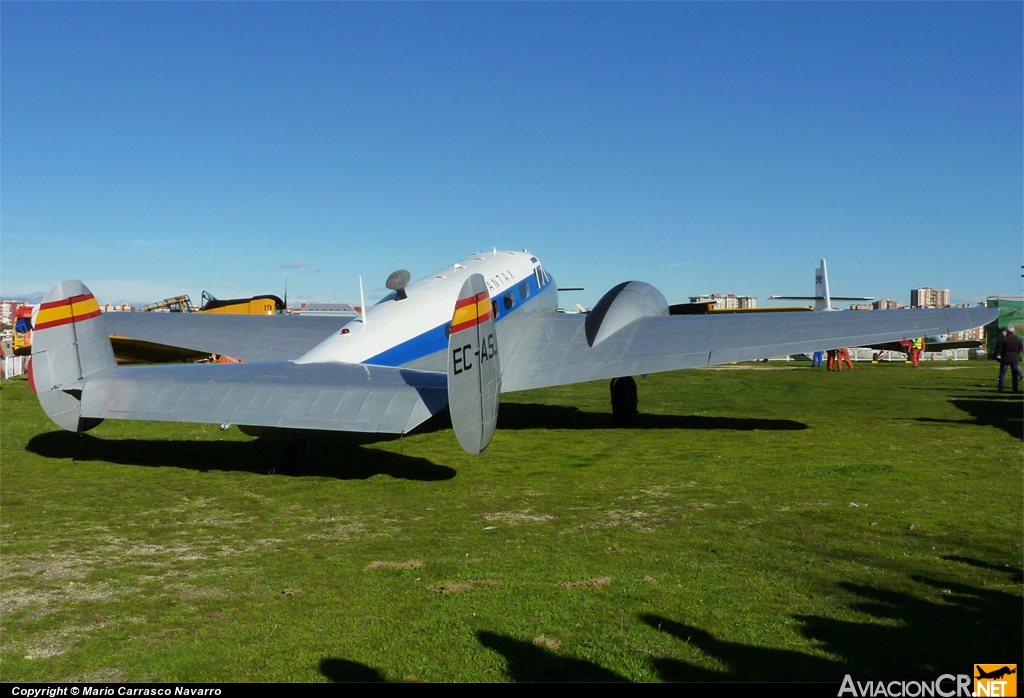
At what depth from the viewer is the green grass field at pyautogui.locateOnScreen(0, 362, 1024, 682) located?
471cm

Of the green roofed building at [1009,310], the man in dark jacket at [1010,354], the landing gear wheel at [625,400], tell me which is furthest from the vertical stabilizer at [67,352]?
the green roofed building at [1009,310]

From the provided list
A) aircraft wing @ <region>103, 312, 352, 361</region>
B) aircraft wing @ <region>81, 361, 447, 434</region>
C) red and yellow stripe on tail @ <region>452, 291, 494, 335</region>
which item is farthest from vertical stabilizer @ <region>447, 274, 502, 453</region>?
aircraft wing @ <region>103, 312, 352, 361</region>

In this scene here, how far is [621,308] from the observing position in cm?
1583

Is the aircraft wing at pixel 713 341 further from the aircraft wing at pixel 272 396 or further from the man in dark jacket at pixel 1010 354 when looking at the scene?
the man in dark jacket at pixel 1010 354

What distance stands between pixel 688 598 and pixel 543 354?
9.18m

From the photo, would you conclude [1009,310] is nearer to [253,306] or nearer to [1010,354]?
[1010,354]

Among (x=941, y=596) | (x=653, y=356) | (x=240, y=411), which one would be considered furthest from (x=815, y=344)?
(x=240, y=411)

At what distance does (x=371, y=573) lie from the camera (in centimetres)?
645

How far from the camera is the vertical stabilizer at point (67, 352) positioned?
10.1m

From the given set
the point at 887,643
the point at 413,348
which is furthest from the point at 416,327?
the point at 887,643

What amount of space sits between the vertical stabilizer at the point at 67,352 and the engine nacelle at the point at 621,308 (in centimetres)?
841

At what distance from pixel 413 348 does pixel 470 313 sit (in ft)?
11.3

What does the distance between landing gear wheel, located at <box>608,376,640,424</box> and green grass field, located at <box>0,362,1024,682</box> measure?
1.89 meters

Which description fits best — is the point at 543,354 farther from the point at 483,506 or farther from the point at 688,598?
the point at 688,598
